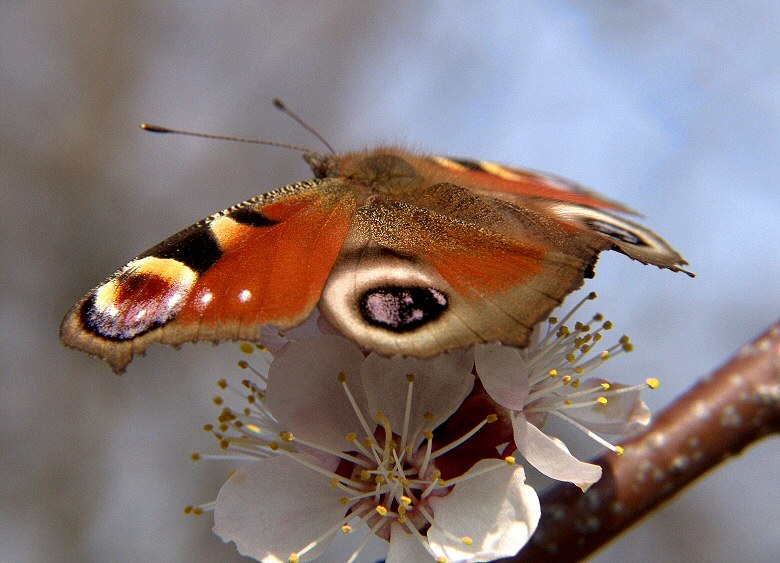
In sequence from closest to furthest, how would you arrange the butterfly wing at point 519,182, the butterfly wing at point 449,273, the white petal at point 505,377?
the butterfly wing at point 449,273 → the white petal at point 505,377 → the butterfly wing at point 519,182

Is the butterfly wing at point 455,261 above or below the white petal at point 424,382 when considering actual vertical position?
above

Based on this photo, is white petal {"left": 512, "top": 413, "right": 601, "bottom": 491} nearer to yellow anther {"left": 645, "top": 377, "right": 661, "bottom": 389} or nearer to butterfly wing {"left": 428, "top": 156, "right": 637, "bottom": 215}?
yellow anther {"left": 645, "top": 377, "right": 661, "bottom": 389}

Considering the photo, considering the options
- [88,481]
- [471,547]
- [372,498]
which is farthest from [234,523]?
[88,481]

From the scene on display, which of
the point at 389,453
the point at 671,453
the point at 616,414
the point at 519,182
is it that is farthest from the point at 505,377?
the point at 519,182

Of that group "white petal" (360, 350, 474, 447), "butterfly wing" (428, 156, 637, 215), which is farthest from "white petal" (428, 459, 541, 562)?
"butterfly wing" (428, 156, 637, 215)

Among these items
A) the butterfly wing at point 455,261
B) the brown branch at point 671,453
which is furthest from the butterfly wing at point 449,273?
the brown branch at point 671,453

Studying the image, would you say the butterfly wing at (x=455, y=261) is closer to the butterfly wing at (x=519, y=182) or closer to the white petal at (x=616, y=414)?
the butterfly wing at (x=519, y=182)

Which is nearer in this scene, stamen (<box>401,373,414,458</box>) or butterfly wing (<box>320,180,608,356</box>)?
butterfly wing (<box>320,180,608,356</box>)
